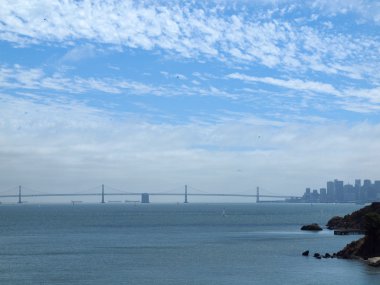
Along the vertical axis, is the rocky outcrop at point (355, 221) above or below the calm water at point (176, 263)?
above

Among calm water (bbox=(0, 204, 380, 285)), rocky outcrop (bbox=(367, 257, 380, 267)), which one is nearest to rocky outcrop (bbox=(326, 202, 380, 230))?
calm water (bbox=(0, 204, 380, 285))

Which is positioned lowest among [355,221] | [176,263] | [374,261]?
[176,263]

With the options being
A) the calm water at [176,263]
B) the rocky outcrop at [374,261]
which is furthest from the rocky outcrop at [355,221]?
the rocky outcrop at [374,261]

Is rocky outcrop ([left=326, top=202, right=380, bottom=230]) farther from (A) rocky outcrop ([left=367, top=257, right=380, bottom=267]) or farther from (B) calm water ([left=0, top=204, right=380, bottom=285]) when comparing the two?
(A) rocky outcrop ([left=367, top=257, right=380, bottom=267])

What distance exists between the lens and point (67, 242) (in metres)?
125

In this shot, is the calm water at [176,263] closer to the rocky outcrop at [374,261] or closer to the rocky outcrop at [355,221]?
the rocky outcrop at [374,261]

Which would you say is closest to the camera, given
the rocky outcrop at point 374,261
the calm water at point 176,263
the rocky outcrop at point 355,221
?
the calm water at point 176,263

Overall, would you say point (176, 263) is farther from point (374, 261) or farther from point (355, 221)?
point (355, 221)

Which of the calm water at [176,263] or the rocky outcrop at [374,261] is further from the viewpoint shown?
the rocky outcrop at [374,261]

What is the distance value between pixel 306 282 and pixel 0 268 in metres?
42.1

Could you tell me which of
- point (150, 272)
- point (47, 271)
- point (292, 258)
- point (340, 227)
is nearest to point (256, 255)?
point (292, 258)

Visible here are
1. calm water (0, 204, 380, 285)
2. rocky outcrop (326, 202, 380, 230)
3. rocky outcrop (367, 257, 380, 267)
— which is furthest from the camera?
rocky outcrop (326, 202, 380, 230)

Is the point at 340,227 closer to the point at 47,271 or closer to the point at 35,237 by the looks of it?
the point at 35,237

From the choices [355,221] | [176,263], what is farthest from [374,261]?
[355,221]
